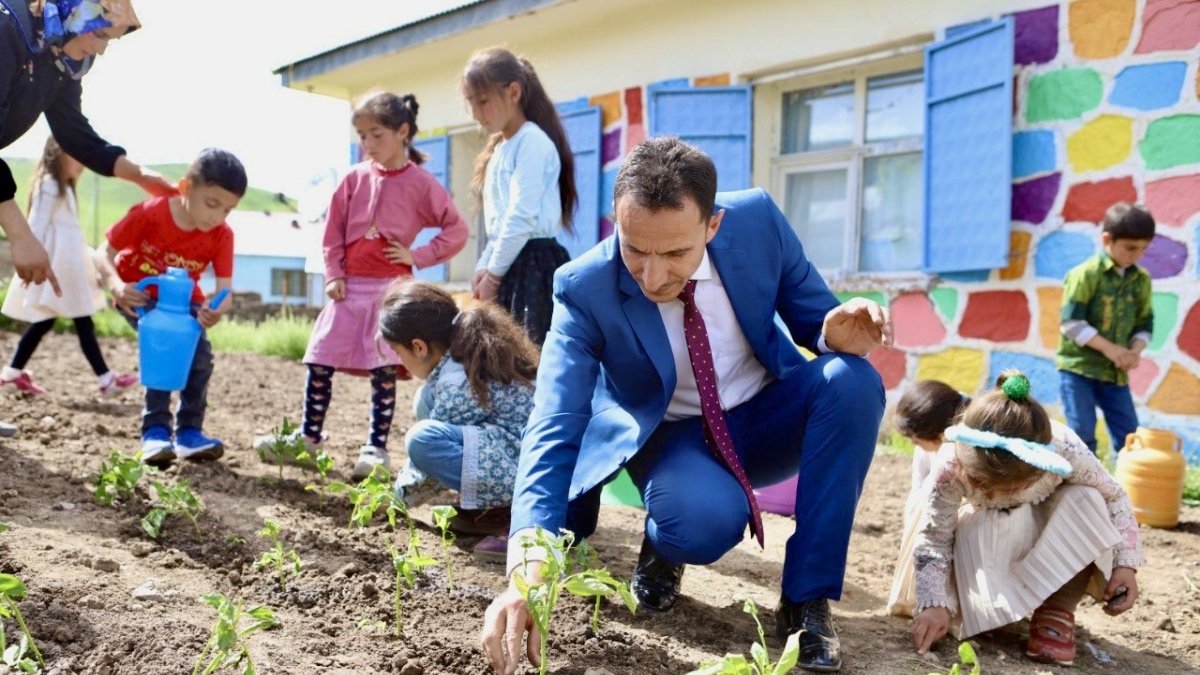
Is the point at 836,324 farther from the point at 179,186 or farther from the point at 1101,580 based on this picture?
the point at 179,186

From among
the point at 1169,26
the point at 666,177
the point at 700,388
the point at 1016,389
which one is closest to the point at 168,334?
the point at 700,388

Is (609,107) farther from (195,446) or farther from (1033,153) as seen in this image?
(195,446)

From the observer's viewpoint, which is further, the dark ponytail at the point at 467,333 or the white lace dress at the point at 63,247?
the white lace dress at the point at 63,247

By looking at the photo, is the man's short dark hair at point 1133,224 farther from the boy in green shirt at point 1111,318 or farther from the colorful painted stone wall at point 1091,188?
the colorful painted stone wall at point 1091,188

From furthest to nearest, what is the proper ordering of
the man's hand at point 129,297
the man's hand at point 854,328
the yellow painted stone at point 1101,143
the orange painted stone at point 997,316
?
1. the orange painted stone at point 997,316
2. the yellow painted stone at point 1101,143
3. the man's hand at point 129,297
4. the man's hand at point 854,328

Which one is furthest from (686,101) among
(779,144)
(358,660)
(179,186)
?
(358,660)

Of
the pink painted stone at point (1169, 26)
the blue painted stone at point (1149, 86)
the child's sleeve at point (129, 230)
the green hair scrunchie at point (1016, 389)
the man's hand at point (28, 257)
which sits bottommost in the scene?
the green hair scrunchie at point (1016, 389)

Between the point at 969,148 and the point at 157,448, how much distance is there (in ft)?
13.3

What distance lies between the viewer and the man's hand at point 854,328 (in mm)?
2113

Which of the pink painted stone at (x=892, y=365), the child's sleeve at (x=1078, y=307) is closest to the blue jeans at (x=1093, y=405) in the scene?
the child's sleeve at (x=1078, y=307)

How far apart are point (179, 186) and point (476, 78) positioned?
1.15m

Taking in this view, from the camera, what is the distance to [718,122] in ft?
20.7

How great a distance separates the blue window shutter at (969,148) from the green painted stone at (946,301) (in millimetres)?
155

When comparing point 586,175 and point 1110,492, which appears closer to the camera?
point 1110,492
